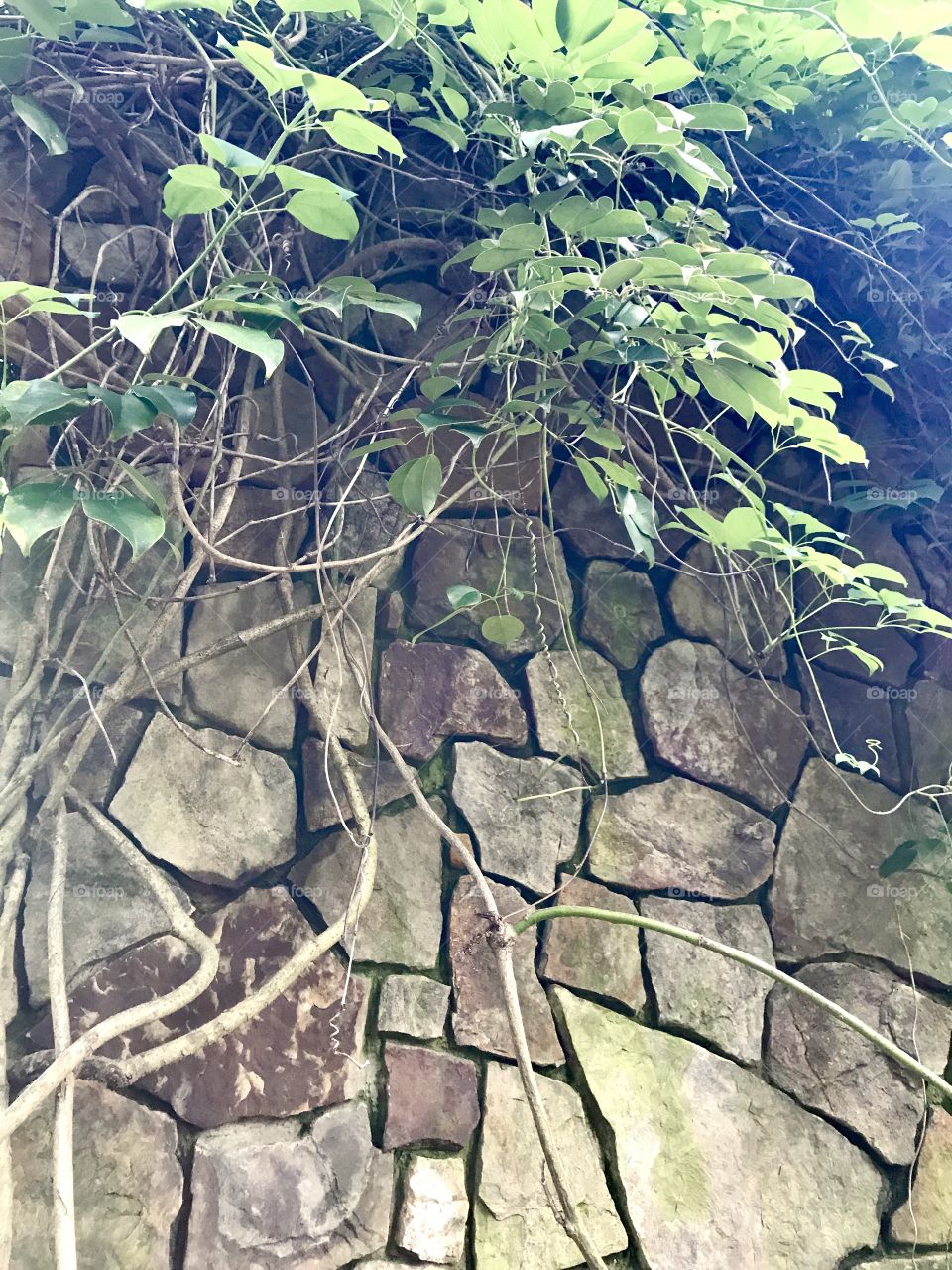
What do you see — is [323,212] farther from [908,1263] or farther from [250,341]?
[908,1263]

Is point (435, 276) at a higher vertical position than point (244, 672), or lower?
higher

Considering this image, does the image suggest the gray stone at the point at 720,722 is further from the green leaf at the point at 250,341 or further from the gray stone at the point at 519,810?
the green leaf at the point at 250,341

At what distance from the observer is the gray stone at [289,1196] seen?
0.96 meters

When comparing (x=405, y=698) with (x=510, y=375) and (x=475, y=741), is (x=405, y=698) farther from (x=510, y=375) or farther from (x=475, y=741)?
(x=510, y=375)

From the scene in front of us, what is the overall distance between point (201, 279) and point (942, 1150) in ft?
5.29

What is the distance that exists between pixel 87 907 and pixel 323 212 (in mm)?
850

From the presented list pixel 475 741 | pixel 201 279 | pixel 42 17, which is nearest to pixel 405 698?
pixel 475 741

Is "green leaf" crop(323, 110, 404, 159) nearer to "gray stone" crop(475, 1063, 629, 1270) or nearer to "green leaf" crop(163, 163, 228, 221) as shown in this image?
"green leaf" crop(163, 163, 228, 221)

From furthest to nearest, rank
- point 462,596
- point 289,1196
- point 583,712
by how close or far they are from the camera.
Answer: point 583,712 → point 462,596 → point 289,1196

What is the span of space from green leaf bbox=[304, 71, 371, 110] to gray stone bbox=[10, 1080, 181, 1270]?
1.05 metres

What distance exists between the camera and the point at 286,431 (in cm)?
125

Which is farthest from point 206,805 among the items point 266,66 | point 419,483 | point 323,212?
point 266,66

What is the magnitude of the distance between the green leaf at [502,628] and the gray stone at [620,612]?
7.7 inches

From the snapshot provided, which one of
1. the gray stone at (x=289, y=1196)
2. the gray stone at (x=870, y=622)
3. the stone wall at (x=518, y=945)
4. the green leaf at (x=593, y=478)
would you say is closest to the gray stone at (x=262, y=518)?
the stone wall at (x=518, y=945)
